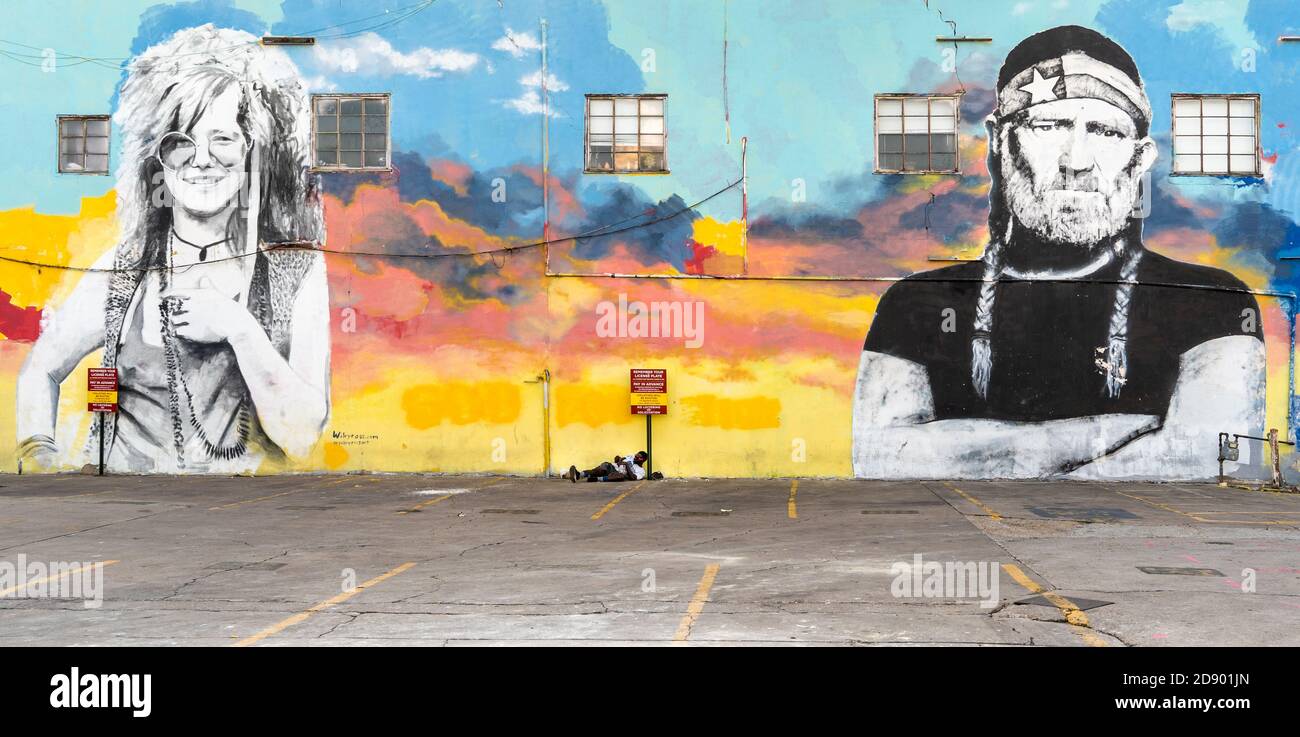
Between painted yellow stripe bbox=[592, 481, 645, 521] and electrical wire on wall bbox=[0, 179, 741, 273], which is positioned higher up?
electrical wire on wall bbox=[0, 179, 741, 273]

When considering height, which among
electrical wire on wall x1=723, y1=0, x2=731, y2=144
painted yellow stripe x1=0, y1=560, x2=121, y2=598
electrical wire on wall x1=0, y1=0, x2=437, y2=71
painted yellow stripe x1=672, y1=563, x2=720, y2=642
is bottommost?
painted yellow stripe x1=0, y1=560, x2=121, y2=598

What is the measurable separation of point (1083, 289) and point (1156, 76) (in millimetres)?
4416

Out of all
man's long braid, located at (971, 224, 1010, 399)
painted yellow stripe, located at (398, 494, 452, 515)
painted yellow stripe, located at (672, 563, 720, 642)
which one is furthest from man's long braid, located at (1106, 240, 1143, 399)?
painted yellow stripe, located at (672, 563, 720, 642)

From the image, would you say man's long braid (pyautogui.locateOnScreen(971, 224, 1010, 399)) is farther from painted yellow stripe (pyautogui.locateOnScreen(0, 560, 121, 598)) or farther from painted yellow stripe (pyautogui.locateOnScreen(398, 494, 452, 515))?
painted yellow stripe (pyautogui.locateOnScreen(0, 560, 121, 598))

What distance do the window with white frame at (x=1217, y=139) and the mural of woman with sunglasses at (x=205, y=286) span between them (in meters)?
17.2

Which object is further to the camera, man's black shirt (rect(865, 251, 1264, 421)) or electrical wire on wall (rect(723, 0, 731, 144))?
electrical wire on wall (rect(723, 0, 731, 144))

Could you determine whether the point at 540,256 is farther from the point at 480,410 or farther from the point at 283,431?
the point at 283,431

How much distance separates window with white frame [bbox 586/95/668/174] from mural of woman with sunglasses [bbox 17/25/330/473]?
226 inches

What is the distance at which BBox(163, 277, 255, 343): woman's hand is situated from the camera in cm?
2380

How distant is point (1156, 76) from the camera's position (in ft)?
75.0

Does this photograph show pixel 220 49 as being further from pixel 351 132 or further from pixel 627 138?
pixel 627 138

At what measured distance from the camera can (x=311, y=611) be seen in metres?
9.55

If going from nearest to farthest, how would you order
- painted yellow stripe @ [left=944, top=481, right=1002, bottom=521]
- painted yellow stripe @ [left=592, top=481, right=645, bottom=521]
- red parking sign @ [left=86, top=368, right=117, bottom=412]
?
painted yellow stripe @ [left=944, top=481, right=1002, bottom=521], painted yellow stripe @ [left=592, top=481, right=645, bottom=521], red parking sign @ [left=86, top=368, right=117, bottom=412]

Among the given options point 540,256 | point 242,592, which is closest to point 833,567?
point 242,592
